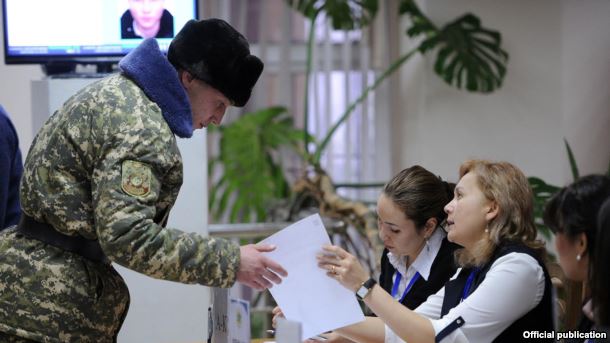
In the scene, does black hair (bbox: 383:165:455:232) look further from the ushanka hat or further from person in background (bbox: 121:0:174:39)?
person in background (bbox: 121:0:174:39)

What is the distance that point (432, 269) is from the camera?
2838mm

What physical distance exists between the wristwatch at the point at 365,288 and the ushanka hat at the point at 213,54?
0.60m

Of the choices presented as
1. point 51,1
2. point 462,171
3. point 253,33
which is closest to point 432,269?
point 462,171

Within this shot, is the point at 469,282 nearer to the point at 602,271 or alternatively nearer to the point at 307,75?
the point at 602,271

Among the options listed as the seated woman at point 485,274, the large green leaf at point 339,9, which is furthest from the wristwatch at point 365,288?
the large green leaf at point 339,9

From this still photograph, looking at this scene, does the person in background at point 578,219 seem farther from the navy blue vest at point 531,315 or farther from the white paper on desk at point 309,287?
the white paper on desk at point 309,287

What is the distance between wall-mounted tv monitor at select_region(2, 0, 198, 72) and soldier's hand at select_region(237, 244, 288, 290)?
1572 millimetres

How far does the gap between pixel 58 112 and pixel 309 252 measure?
68cm

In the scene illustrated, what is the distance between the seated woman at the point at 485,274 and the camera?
7.86ft

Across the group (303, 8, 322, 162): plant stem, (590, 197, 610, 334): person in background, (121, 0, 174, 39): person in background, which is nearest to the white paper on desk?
(590, 197, 610, 334): person in background

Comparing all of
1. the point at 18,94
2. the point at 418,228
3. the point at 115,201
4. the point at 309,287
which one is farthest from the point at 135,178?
the point at 18,94

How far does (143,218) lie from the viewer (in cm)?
200

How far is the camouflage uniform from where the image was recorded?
6.61 ft

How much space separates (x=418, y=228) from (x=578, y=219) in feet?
2.63
